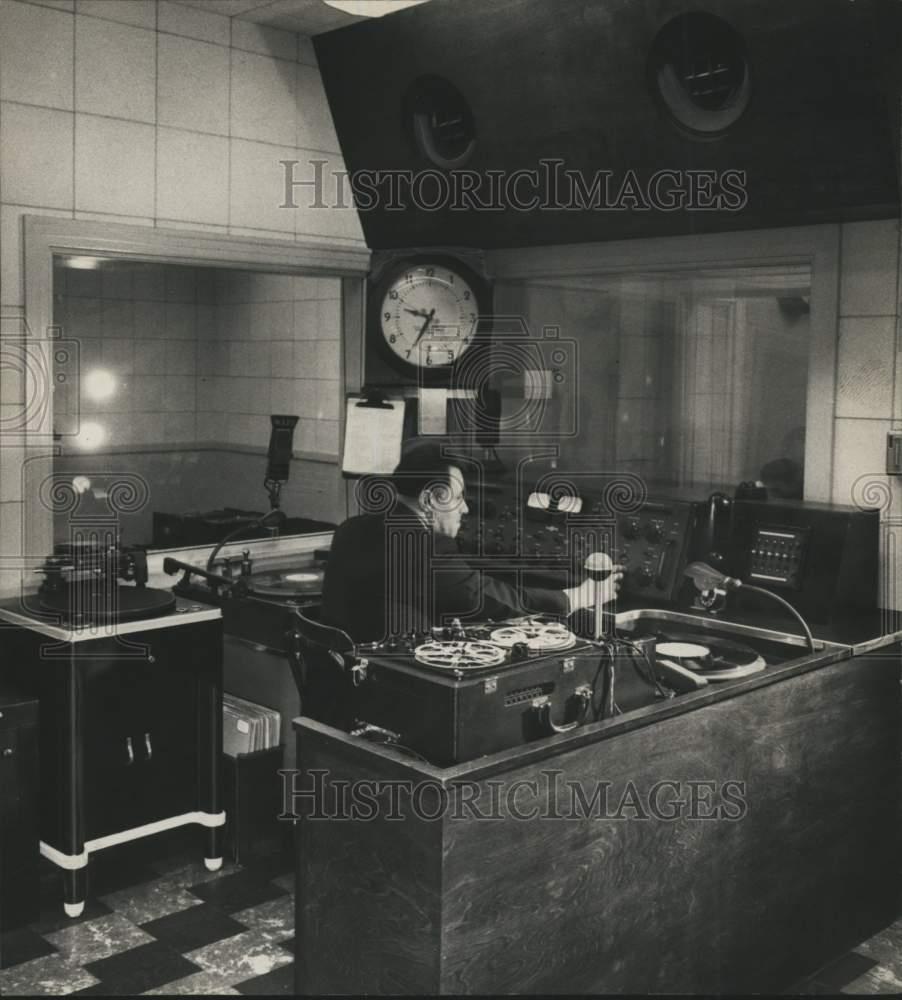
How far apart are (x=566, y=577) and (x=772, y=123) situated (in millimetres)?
1658

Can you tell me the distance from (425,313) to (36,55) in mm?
1838

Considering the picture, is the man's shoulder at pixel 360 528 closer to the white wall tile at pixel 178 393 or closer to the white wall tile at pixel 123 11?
the white wall tile at pixel 123 11

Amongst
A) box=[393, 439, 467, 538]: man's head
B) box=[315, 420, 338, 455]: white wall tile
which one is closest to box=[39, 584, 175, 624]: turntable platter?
box=[393, 439, 467, 538]: man's head

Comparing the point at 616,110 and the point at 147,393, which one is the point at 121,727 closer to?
the point at 616,110

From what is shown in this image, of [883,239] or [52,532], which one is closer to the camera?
[883,239]

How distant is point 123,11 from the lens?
13.5ft

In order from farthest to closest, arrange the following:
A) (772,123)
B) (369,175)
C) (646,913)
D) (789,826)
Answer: (369,175)
(772,123)
(789,826)
(646,913)

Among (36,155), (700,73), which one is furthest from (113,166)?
(700,73)

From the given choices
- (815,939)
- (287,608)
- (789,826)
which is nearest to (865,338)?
(789,826)

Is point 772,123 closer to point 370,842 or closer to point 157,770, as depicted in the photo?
point 370,842

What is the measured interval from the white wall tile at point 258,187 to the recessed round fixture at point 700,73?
1691mm

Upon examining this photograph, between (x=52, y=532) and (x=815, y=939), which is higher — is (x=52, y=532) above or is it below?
above

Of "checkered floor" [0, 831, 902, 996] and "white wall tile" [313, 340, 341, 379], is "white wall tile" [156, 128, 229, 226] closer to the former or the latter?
"white wall tile" [313, 340, 341, 379]

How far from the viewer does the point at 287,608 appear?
13.0ft
